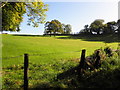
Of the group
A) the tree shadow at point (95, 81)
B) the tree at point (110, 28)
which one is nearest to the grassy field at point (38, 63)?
the tree shadow at point (95, 81)

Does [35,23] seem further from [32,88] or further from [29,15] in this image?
[32,88]

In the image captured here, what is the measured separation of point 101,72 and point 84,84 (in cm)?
143

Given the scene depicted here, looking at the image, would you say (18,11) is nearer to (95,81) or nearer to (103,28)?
(95,81)

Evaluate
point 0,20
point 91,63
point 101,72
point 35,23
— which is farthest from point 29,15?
point 101,72

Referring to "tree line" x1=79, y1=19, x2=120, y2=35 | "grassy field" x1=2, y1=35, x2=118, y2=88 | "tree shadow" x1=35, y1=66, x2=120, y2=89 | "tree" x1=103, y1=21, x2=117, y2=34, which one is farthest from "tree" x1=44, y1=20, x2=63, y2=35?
"tree shadow" x1=35, y1=66, x2=120, y2=89

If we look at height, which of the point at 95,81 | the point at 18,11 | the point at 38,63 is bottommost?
the point at 38,63

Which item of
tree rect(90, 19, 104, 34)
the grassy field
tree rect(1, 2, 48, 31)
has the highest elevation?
tree rect(90, 19, 104, 34)

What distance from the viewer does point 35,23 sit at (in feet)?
68.2

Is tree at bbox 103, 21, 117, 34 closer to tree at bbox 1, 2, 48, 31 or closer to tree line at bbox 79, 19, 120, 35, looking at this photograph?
tree line at bbox 79, 19, 120, 35

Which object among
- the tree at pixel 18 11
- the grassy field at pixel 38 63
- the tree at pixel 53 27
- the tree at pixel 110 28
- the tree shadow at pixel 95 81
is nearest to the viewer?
the tree shadow at pixel 95 81

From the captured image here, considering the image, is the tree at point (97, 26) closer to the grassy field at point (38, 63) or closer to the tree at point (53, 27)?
the tree at point (53, 27)

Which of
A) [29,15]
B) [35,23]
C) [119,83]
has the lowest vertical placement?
[119,83]

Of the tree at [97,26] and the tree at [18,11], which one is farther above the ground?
the tree at [97,26]

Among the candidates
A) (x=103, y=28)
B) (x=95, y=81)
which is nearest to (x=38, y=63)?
(x=95, y=81)
